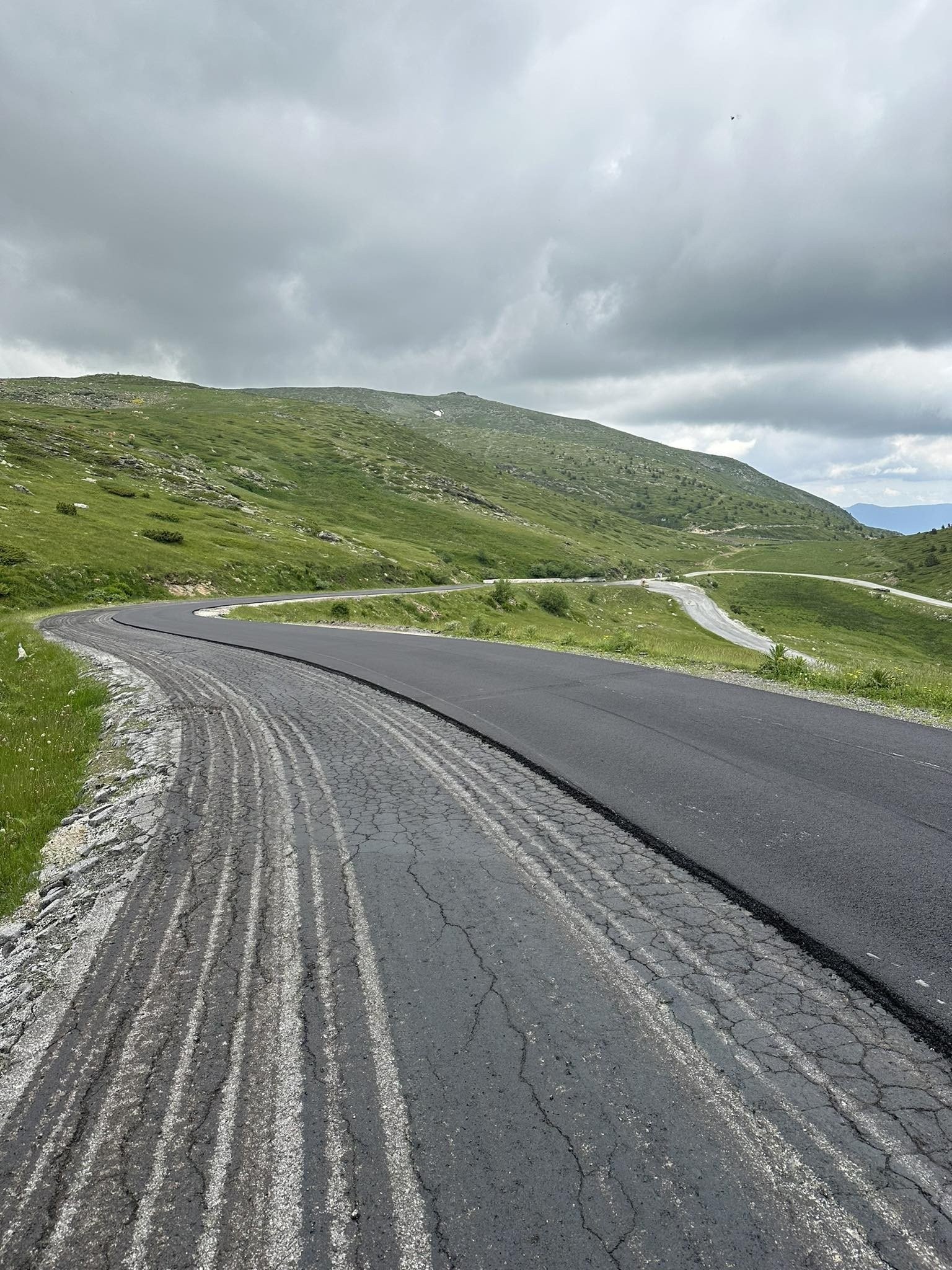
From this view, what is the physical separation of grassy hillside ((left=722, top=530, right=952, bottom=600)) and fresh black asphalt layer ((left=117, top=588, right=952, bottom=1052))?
95.3 meters

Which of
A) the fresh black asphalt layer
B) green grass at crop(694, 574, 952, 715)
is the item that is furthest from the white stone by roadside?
green grass at crop(694, 574, 952, 715)

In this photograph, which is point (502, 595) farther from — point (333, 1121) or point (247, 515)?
point (333, 1121)

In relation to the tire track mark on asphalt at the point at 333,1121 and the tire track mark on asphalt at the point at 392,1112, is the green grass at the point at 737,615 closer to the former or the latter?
the tire track mark on asphalt at the point at 392,1112

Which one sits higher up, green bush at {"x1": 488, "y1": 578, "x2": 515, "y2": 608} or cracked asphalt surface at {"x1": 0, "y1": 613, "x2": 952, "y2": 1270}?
green bush at {"x1": 488, "y1": 578, "x2": 515, "y2": 608}

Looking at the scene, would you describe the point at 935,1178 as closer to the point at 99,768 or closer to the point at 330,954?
the point at 330,954

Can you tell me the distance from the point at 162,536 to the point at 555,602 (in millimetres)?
38359

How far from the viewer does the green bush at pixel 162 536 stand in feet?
178

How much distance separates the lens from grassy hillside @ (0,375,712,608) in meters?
46.4

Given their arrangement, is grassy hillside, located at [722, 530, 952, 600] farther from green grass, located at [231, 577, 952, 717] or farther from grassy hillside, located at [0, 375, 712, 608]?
grassy hillside, located at [0, 375, 712, 608]

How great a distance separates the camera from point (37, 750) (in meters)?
8.48

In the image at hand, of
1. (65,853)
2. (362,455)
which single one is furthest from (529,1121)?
(362,455)

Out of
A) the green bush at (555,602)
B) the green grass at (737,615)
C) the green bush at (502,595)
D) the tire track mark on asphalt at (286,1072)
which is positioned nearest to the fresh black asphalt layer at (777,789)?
the tire track mark on asphalt at (286,1072)

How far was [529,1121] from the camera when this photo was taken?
9.61ft

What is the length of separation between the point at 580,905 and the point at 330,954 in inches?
→ 78.6
